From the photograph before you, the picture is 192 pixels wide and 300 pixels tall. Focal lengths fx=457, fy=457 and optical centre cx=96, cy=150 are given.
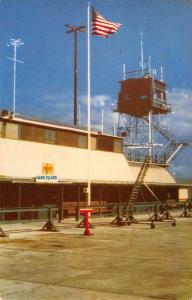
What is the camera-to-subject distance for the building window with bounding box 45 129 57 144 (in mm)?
32603

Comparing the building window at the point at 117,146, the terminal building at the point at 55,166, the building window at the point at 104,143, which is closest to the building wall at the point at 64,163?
the terminal building at the point at 55,166

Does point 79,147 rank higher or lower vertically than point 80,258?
higher

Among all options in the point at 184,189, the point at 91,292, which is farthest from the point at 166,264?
the point at 184,189

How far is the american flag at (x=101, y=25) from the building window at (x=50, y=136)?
8053mm

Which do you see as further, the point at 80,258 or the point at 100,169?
the point at 100,169

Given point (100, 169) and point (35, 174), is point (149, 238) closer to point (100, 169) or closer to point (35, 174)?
point (35, 174)

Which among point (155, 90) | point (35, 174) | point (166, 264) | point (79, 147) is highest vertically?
point (155, 90)

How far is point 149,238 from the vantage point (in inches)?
733

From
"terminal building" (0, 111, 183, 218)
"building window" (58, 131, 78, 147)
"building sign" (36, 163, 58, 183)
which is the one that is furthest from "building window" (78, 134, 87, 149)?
"building sign" (36, 163, 58, 183)

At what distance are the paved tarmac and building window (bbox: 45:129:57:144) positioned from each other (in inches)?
573

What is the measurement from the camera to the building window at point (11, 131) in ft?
96.8

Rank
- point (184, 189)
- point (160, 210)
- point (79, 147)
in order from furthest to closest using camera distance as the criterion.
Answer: point (184, 189) < point (160, 210) < point (79, 147)

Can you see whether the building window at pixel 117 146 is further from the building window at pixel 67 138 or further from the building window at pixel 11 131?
the building window at pixel 11 131

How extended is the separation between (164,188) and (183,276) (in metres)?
36.4
